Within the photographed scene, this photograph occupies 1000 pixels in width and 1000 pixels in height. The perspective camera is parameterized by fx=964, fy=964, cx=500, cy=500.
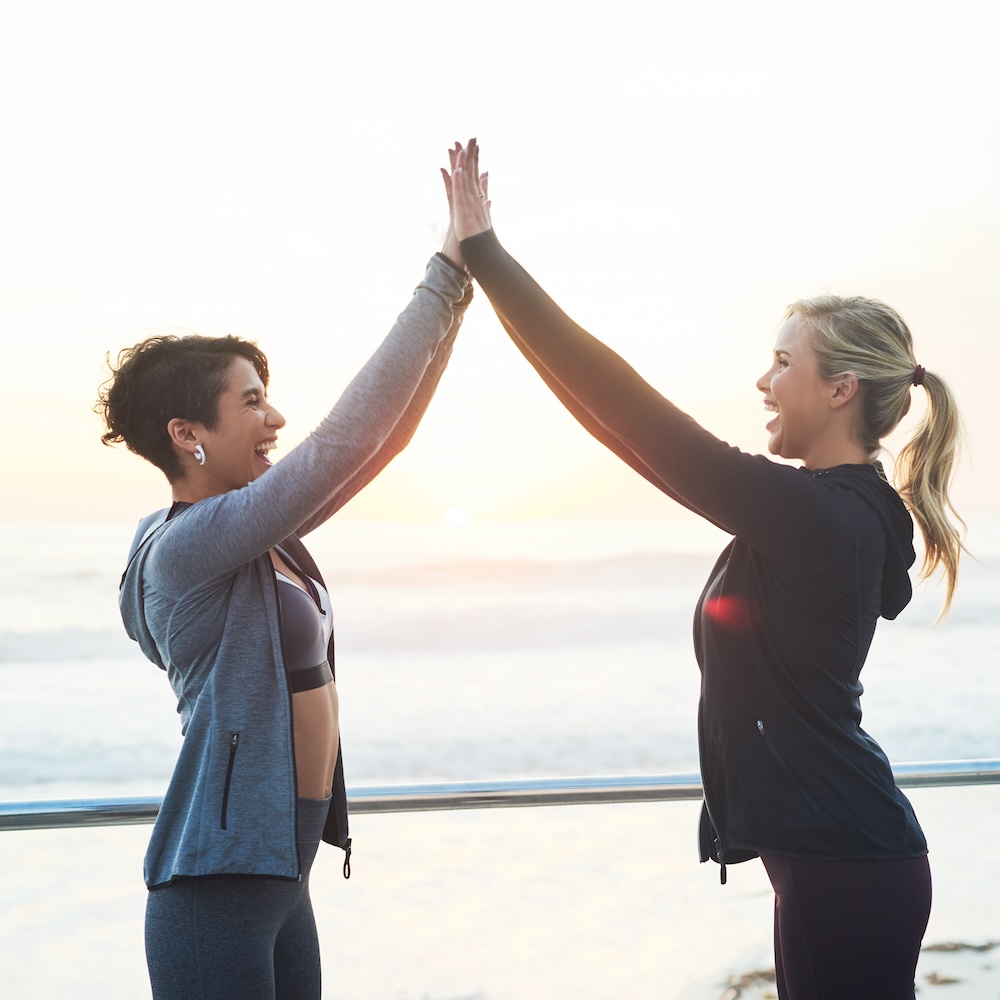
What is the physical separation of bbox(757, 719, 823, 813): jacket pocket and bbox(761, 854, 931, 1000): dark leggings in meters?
0.07

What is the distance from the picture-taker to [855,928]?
3.74ft

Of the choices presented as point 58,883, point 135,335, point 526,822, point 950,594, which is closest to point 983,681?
point 526,822

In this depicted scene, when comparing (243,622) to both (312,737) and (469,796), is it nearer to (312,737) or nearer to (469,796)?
(312,737)

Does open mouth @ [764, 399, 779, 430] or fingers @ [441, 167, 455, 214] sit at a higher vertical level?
fingers @ [441, 167, 455, 214]

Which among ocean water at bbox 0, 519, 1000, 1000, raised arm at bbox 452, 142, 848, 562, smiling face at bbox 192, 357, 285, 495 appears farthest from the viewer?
ocean water at bbox 0, 519, 1000, 1000

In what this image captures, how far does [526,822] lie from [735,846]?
4.15 metres

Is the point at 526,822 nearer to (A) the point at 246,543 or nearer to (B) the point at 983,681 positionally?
(A) the point at 246,543

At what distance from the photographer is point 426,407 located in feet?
Result: 4.88

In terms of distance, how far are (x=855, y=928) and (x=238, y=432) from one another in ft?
3.26

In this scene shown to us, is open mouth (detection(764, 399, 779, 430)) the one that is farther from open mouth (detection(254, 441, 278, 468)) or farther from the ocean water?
open mouth (detection(254, 441, 278, 468))

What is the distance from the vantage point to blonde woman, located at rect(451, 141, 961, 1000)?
1.11 meters

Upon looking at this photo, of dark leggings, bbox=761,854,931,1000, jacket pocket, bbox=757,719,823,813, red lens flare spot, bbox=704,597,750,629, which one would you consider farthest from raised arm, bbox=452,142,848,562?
dark leggings, bbox=761,854,931,1000

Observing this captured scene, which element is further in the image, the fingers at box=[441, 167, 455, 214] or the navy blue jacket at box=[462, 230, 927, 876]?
the fingers at box=[441, 167, 455, 214]

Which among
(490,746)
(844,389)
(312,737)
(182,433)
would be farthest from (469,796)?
(490,746)
